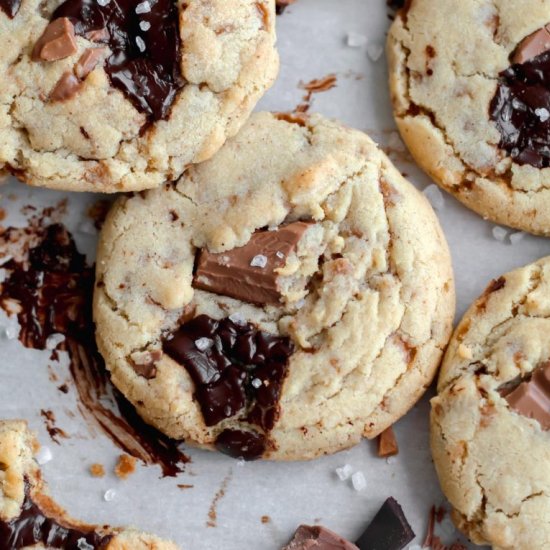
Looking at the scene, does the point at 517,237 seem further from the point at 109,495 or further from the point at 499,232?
the point at 109,495

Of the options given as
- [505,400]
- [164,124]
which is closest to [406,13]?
[164,124]

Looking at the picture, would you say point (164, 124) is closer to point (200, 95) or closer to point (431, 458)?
point (200, 95)

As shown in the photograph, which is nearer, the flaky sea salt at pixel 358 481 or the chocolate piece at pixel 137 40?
the chocolate piece at pixel 137 40

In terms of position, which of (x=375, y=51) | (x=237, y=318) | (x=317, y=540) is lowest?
(x=317, y=540)

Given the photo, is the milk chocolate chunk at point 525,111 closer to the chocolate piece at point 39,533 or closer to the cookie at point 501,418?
the cookie at point 501,418

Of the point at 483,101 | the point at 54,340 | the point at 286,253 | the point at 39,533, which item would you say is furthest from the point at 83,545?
the point at 483,101

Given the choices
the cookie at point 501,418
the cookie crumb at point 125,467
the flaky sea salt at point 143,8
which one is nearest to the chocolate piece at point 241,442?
the cookie crumb at point 125,467
